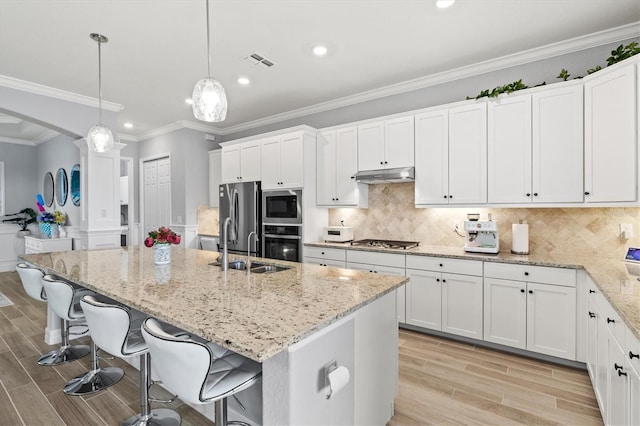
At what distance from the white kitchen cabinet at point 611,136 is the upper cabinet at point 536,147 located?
9cm

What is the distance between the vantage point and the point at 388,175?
363 centimetres

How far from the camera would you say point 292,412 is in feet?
3.91

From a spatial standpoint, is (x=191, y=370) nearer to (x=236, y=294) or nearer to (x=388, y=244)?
(x=236, y=294)

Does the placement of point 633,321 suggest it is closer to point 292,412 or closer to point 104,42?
point 292,412

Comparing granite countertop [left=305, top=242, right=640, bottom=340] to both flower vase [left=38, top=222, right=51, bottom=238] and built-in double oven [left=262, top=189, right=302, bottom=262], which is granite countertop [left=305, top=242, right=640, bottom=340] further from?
flower vase [left=38, top=222, right=51, bottom=238]

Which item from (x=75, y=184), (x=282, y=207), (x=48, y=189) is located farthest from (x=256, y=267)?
(x=48, y=189)

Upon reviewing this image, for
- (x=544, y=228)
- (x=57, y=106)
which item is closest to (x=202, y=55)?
(x=57, y=106)

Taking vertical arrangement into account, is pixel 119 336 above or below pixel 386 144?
below

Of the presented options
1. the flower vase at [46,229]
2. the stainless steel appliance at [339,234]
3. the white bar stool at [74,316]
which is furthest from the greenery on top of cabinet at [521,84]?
the flower vase at [46,229]

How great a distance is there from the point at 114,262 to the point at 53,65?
2341mm

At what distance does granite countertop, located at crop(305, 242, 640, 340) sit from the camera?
147 centimetres

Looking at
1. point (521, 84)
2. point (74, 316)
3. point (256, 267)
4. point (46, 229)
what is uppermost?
point (521, 84)

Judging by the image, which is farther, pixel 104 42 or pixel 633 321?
pixel 104 42

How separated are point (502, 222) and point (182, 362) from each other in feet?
10.8
